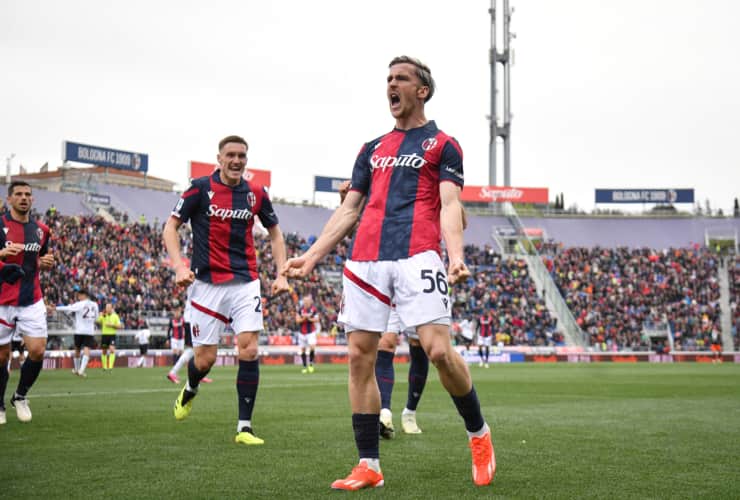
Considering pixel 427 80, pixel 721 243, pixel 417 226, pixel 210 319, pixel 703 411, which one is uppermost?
pixel 721 243

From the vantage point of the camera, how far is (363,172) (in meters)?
5.94

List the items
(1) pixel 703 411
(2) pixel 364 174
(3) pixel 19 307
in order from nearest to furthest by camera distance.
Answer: (2) pixel 364 174 → (3) pixel 19 307 → (1) pixel 703 411

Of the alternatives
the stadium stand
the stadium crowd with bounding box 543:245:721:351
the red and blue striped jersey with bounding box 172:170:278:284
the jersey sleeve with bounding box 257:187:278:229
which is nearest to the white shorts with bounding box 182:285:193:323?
the red and blue striped jersey with bounding box 172:170:278:284

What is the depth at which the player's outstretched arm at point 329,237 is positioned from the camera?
562 cm

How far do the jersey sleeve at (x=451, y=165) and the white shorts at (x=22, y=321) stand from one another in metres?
6.01

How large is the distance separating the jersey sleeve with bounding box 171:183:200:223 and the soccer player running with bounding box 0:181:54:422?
2017mm

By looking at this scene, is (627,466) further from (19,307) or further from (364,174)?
(19,307)

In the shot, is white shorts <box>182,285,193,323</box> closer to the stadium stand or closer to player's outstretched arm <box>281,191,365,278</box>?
player's outstretched arm <box>281,191,365,278</box>

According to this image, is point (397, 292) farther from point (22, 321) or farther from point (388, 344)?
point (22, 321)

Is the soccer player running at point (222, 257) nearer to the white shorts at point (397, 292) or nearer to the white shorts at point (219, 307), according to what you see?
the white shorts at point (219, 307)

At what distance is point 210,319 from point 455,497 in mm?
4150

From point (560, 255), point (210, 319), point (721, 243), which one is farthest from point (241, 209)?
point (721, 243)

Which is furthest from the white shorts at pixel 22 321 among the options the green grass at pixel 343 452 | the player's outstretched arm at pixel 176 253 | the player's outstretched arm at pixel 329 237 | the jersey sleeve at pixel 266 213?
the player's outstretched arm at pixel 329 237

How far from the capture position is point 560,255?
5781cm
